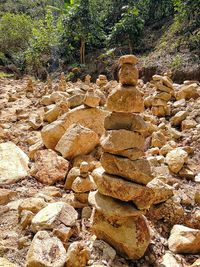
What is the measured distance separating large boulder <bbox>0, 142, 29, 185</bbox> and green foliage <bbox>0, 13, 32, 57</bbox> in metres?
23.1

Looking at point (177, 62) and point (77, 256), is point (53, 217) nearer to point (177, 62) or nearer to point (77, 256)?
point (77, 256)

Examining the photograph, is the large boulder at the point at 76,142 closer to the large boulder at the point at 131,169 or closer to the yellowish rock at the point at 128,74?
the large boulder at the point at 131,169

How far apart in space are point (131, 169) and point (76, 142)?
2.44 metres

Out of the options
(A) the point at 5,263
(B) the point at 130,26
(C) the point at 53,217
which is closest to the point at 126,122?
(C) the point at 53,217

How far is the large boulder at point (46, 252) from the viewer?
3.06 metres

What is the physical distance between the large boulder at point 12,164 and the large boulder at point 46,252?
2.18 metres

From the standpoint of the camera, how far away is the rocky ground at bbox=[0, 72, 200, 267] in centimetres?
349

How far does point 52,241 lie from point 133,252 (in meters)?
0.93

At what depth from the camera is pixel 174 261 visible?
357 cm

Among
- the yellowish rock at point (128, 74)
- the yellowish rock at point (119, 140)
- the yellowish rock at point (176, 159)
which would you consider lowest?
the yellowish rock at point (176, 159)

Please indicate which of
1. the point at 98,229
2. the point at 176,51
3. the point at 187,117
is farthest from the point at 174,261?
the point at 176,51

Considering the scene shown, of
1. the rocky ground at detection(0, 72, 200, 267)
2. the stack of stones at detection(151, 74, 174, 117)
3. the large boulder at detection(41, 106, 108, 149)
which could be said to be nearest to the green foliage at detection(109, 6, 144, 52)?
the stack of stones at detection(151, 74, 174, 117)

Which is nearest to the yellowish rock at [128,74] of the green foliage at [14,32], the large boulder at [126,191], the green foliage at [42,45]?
the large boulder at [126,191]

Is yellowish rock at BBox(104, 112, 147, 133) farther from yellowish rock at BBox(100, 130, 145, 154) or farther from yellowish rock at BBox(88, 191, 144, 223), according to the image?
yellowish rock at BBox(88, 191, 144, 223)
